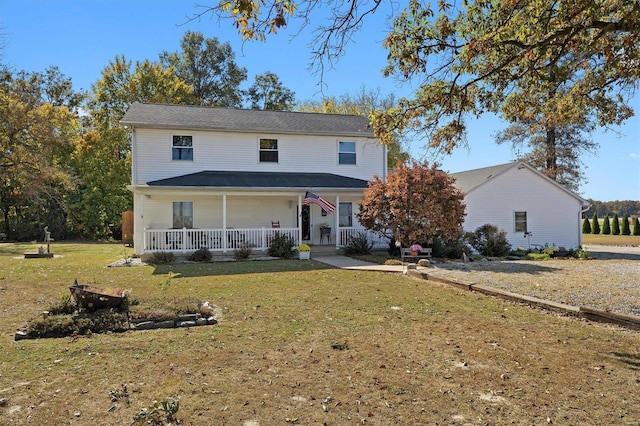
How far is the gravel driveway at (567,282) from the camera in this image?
26.2 ft

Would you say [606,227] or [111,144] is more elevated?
[111,144]

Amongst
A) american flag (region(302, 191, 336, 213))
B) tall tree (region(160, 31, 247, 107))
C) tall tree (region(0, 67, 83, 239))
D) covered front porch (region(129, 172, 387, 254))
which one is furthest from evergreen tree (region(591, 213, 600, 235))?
tall tree (region(0, 67, 83, 239))

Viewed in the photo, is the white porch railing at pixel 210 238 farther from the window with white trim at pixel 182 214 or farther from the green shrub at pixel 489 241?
the green shrub at pixel 489 241

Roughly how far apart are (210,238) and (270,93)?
95.3 ft

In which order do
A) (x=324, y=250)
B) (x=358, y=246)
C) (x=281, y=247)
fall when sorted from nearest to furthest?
(x=281, y=247) → (x=358, y=246) → (x=324, y=250)

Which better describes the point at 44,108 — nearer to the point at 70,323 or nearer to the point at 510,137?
the point at 70,323

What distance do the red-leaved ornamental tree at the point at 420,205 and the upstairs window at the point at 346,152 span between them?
566 cm

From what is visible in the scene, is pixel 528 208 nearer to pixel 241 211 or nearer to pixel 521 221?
pixel 521 221

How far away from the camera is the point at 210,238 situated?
56.2 ft

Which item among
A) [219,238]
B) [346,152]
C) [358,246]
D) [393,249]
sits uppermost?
[346,152]

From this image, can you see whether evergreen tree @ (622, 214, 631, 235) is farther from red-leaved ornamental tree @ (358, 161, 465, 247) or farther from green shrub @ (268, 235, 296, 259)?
green shrub @ (268, 235, 296, 259)

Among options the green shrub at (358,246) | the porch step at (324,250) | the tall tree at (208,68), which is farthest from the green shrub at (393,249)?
the tall tree at (208,68)

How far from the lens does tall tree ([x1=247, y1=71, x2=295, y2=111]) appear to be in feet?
140

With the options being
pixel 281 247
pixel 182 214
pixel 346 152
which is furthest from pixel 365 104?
pixel 281 247
